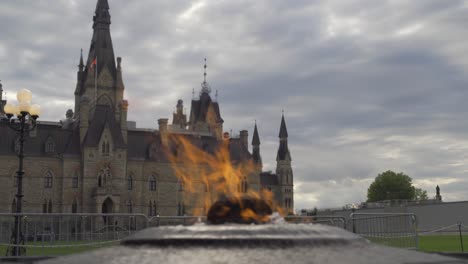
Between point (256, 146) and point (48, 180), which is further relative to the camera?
point (256, 146)

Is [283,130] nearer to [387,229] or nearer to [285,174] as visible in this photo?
[285,174]

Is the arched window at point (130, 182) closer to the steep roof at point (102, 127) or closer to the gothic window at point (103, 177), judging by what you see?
the gothic window at point (103, 177)

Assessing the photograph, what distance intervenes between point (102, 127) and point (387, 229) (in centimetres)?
5288

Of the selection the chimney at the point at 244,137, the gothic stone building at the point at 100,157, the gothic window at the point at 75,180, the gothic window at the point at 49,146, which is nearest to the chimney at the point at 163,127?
the gothic stone building at the point at 100,157

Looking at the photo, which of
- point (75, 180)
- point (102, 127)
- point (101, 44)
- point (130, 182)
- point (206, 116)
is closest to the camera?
point (75, 180)

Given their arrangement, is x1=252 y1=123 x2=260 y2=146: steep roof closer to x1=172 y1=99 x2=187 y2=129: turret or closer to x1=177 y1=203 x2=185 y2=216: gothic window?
x1=172 y1=99 x2=187 y2=129: turret

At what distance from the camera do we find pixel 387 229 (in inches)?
567

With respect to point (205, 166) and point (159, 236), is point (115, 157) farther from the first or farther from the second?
point (159, 236)

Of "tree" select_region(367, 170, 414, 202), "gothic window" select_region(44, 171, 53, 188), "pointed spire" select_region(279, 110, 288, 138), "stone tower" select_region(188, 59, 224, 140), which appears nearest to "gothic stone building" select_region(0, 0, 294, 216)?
"gothic window" select_region(44, 171, 53, 188)

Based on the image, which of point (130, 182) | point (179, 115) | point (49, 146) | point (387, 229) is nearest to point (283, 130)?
point (179, 115)

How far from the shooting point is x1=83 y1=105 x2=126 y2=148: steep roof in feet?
203

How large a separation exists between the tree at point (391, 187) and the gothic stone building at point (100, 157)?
24.5 meters

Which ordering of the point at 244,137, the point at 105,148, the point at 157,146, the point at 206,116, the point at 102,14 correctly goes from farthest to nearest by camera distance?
the point at 206,116 → the point at 244,137 → the point at 102,14 → the point at 157,146 → the point at 105,148

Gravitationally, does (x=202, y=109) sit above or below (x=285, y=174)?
above
